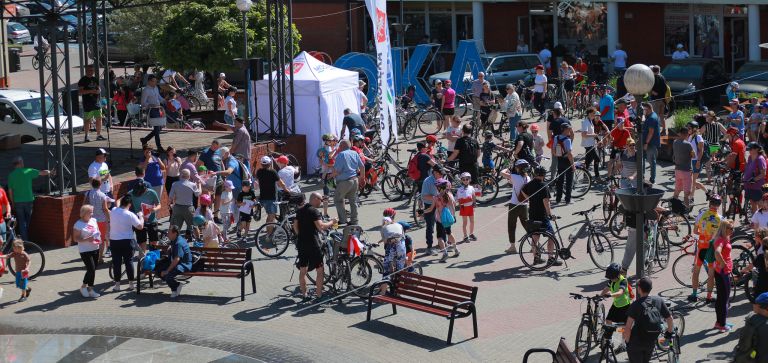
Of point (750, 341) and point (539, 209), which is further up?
point (539, 209)

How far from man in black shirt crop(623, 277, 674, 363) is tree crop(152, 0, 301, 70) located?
22.2 meters

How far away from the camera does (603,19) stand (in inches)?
1710

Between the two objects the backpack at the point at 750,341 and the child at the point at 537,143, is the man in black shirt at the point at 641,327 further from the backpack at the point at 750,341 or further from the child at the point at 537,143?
the child at the point at 537,143

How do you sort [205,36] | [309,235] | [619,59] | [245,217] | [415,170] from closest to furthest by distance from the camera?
[309,235] → [245,217] → [415,170] → [205,36] → [619,59]

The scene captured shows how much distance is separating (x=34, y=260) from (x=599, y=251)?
8.98 m

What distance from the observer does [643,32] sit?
42125mm

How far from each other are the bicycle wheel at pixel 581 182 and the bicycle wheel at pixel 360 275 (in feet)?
24.6

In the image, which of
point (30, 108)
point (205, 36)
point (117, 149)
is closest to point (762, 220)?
point (117, 149)

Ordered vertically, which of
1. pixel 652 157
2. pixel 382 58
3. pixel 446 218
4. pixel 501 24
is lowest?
pixel 446 218

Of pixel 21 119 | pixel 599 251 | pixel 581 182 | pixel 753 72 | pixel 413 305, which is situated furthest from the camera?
pixel 753 72

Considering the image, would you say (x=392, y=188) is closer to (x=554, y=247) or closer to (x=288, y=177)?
(x=288, y=177)

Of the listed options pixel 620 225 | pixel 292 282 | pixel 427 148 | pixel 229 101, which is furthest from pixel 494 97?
pixel 292 282

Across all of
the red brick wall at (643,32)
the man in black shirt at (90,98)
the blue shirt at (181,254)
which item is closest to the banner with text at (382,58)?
the man in black shirt at (90,98)

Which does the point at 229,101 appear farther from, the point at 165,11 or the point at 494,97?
the point at 165,11
